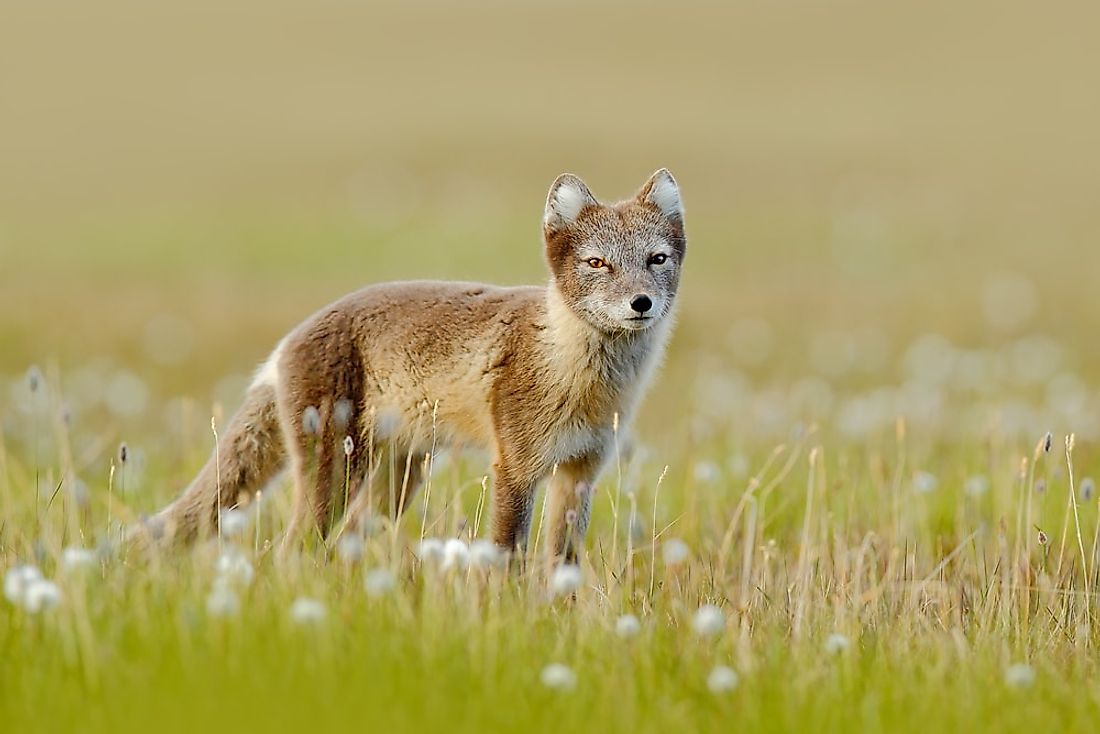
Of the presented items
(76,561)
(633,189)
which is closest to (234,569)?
(76,561)

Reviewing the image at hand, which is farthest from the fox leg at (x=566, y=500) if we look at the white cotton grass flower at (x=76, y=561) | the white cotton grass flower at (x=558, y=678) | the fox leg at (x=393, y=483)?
the white cotton grass flower at (x=76, y=561)

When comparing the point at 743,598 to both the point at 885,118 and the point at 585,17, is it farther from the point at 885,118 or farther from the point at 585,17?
the point at 585,17

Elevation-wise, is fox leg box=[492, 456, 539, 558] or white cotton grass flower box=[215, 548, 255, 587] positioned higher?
white cotton grass flower box=[215, 548, 255, 587]

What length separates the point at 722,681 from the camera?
4.05 metres

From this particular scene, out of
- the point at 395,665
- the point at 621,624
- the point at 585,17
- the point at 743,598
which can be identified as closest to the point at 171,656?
the point at 395,665

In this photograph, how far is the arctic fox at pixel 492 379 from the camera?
6.55 metres

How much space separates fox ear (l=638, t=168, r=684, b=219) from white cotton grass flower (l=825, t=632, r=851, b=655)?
9.52 feet

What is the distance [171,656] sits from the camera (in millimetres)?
4055

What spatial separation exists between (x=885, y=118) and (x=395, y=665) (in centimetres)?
4317

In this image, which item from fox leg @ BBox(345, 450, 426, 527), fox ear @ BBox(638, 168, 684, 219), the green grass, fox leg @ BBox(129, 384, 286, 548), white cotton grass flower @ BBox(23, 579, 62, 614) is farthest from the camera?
fox ear @ BBox(638, 168, 684, 219)

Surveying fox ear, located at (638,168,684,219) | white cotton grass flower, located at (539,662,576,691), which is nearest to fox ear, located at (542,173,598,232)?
fox ear, located at (638,168,684,219)

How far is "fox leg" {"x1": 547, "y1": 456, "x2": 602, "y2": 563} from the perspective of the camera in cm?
658

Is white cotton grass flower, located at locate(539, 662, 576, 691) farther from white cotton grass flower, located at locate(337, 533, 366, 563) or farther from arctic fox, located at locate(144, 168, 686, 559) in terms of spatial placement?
arctic fox, located at locate(144, 168, 686, 559)

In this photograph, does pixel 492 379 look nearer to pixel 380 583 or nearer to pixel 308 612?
pixel 380 583
